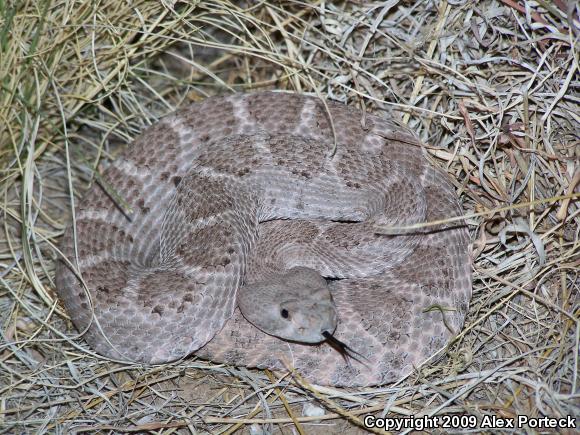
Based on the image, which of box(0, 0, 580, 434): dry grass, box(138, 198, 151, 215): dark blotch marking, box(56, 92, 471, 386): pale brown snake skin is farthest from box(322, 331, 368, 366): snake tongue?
box(138, 198, 151, 215): dark blotch marking

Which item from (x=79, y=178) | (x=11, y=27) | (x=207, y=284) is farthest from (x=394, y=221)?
(x=11, y=27)

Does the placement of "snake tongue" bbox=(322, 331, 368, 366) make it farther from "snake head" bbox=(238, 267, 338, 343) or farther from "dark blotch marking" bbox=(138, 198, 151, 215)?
"dark blotch marking" bbox=(138, 198, 151, 215)

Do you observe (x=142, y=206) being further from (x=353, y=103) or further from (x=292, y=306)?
(x=353, y=103)

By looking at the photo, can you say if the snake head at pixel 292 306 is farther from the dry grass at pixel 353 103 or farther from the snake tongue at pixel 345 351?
the dry grass at pixel 353 103

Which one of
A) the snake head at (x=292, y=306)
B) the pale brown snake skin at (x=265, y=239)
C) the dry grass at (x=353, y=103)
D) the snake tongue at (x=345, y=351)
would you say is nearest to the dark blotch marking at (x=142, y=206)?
the pale brown snake skin at (x=265, y=239)

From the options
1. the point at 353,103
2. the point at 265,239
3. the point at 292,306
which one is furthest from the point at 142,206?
the point at 353,103
